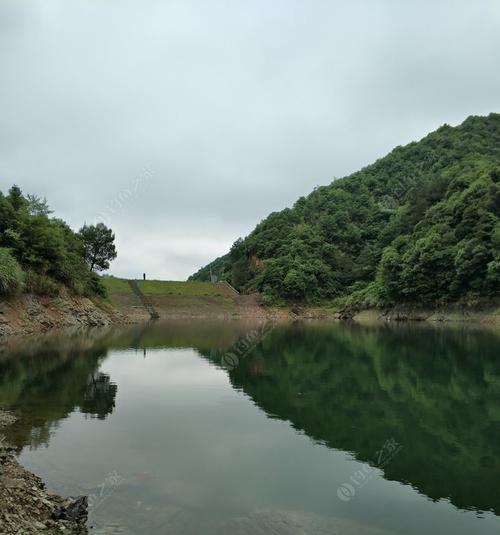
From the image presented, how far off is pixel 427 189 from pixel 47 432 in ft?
374

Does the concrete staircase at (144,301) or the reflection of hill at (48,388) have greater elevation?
the concrete staircase at (144,301)

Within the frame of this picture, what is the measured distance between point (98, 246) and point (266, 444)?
8198cm

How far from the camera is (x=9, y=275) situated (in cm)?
4203

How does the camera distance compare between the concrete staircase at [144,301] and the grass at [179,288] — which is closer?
the concrete staircase at [144,301]

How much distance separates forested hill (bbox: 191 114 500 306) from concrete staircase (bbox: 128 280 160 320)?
90.0 ft

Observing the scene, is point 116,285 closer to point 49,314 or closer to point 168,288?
point 168,288

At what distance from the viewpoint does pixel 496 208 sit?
82.0 metres

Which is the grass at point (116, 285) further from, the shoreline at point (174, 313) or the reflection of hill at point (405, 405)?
the reflection of hill at point (405, 405)

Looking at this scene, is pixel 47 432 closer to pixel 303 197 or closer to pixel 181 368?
pixel 181 368

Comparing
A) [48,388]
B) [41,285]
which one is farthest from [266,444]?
[41,285]

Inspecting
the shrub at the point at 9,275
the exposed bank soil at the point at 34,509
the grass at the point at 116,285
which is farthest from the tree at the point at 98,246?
the exposed bank soil at the point at 34,509

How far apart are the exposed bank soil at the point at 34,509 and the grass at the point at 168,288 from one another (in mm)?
78815

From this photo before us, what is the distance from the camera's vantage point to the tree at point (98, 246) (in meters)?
89.5

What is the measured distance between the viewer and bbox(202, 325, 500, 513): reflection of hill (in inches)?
442
